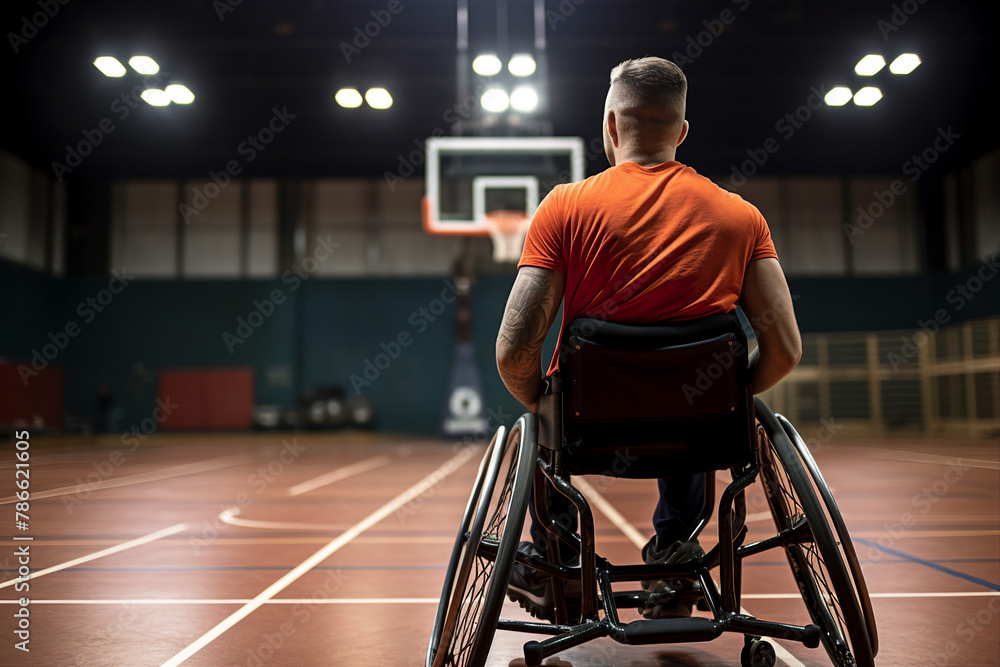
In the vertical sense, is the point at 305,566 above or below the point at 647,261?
below

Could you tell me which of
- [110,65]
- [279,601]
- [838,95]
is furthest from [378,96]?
[279,601]

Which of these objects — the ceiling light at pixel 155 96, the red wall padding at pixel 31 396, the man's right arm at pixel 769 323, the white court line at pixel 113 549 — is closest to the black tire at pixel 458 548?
the man's right arm at pixel 769 323

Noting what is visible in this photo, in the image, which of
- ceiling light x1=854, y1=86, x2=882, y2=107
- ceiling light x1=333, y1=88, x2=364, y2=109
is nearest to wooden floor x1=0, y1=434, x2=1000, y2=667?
ceiling light x1=854, y1=86, x2=882, y2=107

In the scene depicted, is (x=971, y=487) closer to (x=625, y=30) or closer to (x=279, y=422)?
(x=625, y=30)

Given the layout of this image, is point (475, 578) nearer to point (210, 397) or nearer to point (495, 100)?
point (495, 100)

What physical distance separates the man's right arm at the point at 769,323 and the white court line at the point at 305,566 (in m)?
1.87

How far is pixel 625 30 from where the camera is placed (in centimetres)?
1154

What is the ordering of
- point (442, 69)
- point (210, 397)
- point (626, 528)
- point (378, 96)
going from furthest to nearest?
1. point (210, 397)
2. point (442, 69)
3. point (378, 96)
4. point (626, 528)

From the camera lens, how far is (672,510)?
204cm

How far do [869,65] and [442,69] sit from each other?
262 inches

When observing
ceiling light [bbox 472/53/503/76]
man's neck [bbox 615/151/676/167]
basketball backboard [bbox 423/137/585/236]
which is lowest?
man's neck [bbox 615/151/676/167]

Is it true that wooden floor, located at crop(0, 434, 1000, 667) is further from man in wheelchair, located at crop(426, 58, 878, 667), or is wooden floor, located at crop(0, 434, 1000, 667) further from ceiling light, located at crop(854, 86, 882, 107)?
ceiling light, located at crop(854, 86, 882, 107)

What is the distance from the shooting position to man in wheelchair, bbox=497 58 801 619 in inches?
65.0

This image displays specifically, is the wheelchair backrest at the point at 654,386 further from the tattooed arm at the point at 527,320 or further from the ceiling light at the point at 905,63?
the ceiling light at the point at 905,63
